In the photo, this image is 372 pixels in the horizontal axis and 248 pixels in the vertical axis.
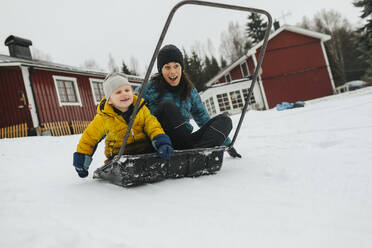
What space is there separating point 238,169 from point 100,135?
1144mm

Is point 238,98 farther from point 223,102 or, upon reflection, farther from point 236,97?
point 223,102

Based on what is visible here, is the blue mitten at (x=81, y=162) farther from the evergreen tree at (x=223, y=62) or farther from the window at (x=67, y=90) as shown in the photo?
the evergreen tree at (x=223, y=62)

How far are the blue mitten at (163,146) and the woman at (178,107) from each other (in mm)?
256

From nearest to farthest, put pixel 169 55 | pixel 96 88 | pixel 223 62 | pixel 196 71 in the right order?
pixel 169 55, pixel 96 88, pixel 196 71, pixel 223 62

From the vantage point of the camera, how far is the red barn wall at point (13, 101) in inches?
364

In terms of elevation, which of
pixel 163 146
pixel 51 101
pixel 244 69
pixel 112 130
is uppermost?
pixel 244 69

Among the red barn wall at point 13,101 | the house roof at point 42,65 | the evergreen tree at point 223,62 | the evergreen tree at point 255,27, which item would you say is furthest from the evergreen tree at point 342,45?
the red barn wall at point 13,101

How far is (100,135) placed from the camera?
70.1 inches

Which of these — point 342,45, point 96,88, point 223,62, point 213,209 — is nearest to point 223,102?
point 96,88

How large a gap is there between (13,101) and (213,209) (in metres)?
10.6

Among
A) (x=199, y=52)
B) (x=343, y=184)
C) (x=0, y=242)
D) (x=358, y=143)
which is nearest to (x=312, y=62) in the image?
(x=358, y=143)

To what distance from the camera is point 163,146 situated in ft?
5.17

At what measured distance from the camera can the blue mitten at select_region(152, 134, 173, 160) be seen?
1.56 metres

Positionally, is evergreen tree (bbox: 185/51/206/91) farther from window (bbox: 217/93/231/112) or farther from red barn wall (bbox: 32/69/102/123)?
red barn wall (bbox: 32/69/102/123)
